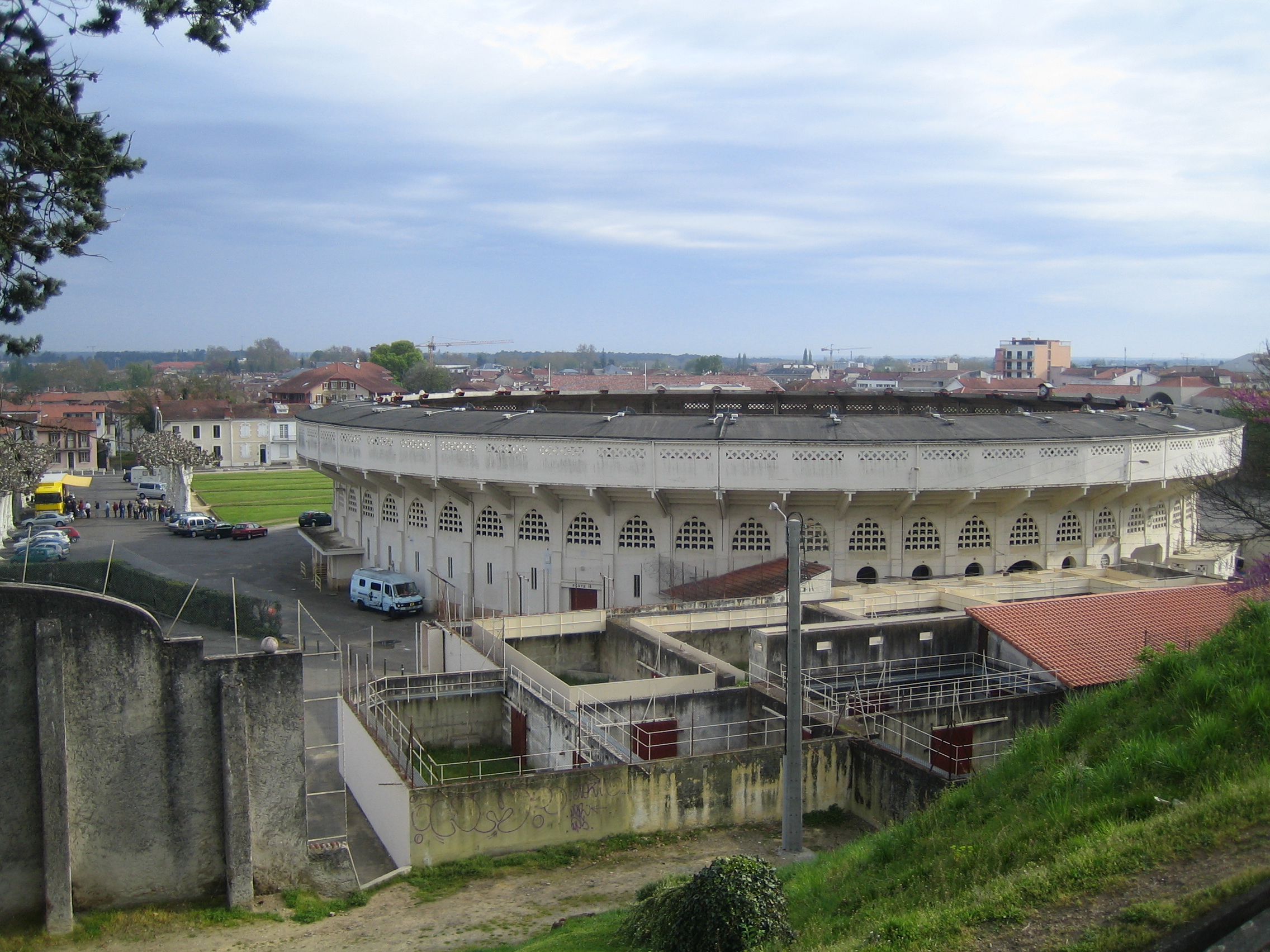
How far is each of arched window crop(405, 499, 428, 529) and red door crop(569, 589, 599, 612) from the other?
7.15m

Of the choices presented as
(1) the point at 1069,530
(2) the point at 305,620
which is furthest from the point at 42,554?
(1) the point at 1069,530

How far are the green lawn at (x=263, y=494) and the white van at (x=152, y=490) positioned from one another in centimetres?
252

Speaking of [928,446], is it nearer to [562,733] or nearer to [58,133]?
[562,733]

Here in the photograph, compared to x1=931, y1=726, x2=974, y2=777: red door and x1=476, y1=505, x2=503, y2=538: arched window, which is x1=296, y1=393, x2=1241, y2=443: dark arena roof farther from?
x1=931, y1=726, x2=974, y2=777: red door

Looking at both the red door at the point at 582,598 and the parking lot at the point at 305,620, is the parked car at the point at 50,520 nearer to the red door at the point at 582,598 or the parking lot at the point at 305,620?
the parking lot at the point at 305,620

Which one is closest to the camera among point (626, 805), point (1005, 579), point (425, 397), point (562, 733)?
point (626, 805)

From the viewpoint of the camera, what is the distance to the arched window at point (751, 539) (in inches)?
1288

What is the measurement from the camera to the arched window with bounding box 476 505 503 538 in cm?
3581

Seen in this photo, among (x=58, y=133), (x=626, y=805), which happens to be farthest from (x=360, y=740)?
(x=58, y=133)

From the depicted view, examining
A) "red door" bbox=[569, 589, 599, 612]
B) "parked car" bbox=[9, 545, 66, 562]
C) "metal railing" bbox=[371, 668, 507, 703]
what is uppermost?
"metal railing" bbox=[371, 668, 507, 703]

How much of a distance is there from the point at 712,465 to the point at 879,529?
19.6 ft

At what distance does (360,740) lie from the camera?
65.8 feet

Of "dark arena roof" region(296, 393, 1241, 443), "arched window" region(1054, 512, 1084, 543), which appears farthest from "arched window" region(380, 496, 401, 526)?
"arched window" region(1054, 512, 1084, 543)

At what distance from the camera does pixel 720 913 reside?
36.6 feet
